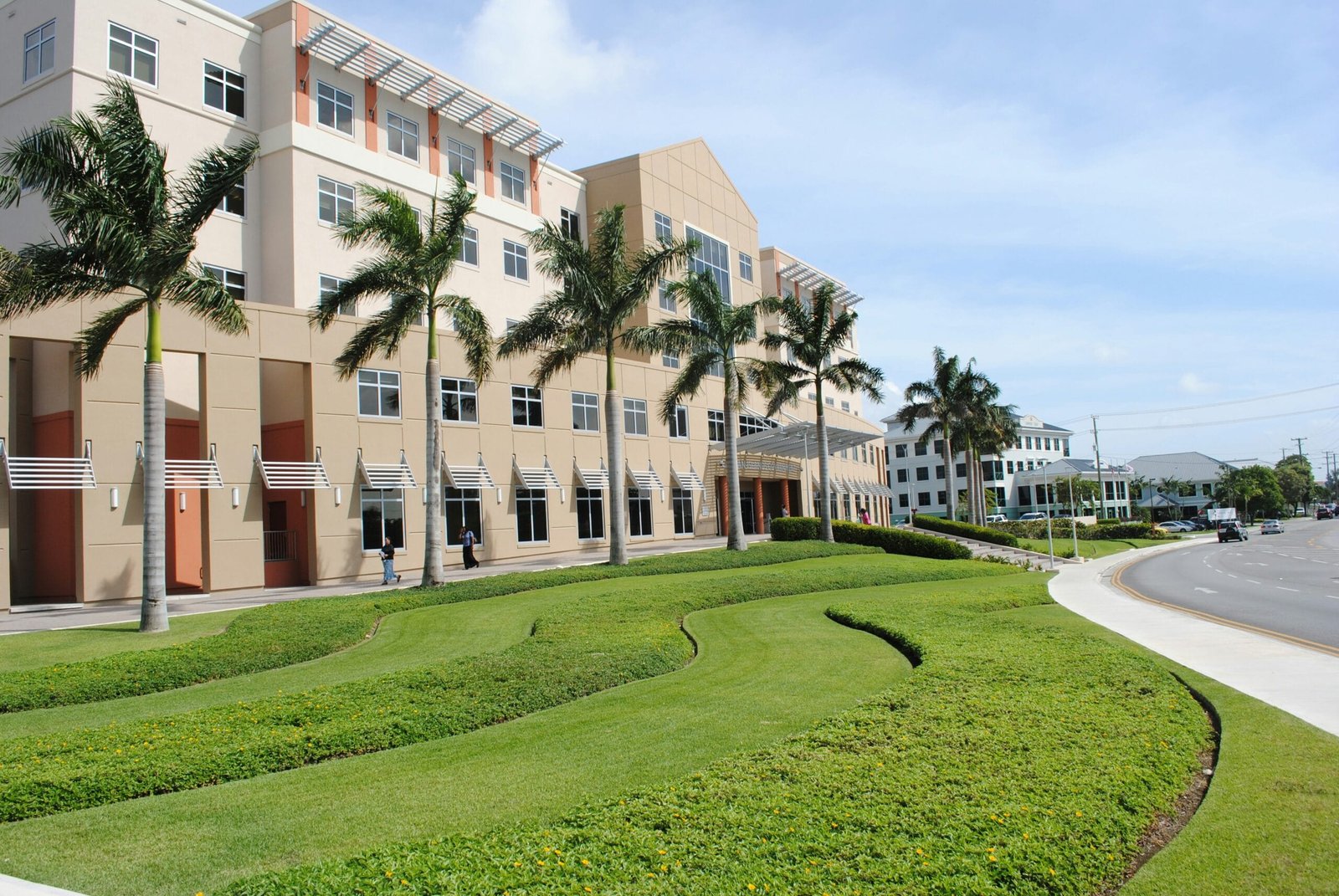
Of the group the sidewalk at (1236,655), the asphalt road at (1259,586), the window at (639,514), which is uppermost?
the window at (639,514)

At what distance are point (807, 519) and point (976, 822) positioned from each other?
37.9m

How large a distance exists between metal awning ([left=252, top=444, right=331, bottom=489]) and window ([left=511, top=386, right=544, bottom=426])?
914cm

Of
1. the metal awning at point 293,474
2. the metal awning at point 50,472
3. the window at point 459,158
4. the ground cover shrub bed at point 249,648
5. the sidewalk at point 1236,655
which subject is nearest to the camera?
the sidewalk at point 1236,655

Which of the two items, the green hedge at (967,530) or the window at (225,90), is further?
the green hedge at (967,530)

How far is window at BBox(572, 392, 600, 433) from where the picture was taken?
135 feet

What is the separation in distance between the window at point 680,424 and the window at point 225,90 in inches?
932

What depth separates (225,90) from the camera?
3441cm

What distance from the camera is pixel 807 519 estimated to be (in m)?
43.9

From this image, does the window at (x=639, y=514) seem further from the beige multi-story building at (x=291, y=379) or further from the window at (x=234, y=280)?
the window at (x=234, y=280)

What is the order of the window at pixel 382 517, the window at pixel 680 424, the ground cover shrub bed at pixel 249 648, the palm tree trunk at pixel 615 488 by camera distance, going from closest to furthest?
1. the ground cover shrub bed at pixel 249 648
2. the palm tree trunk at pixel 615 488
3. the window at pixel 382 517
4. the window at pixel 680 424

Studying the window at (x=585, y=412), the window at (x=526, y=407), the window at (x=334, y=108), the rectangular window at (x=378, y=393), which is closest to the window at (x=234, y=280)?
the rectangular window at (x=378, y=393)

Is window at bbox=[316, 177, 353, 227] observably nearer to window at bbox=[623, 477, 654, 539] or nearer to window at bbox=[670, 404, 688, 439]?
window at bbox=[623, 477, 654, 539]

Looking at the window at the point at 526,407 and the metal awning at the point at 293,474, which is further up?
the window at the point at 526,407

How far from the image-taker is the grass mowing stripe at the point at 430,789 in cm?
648
